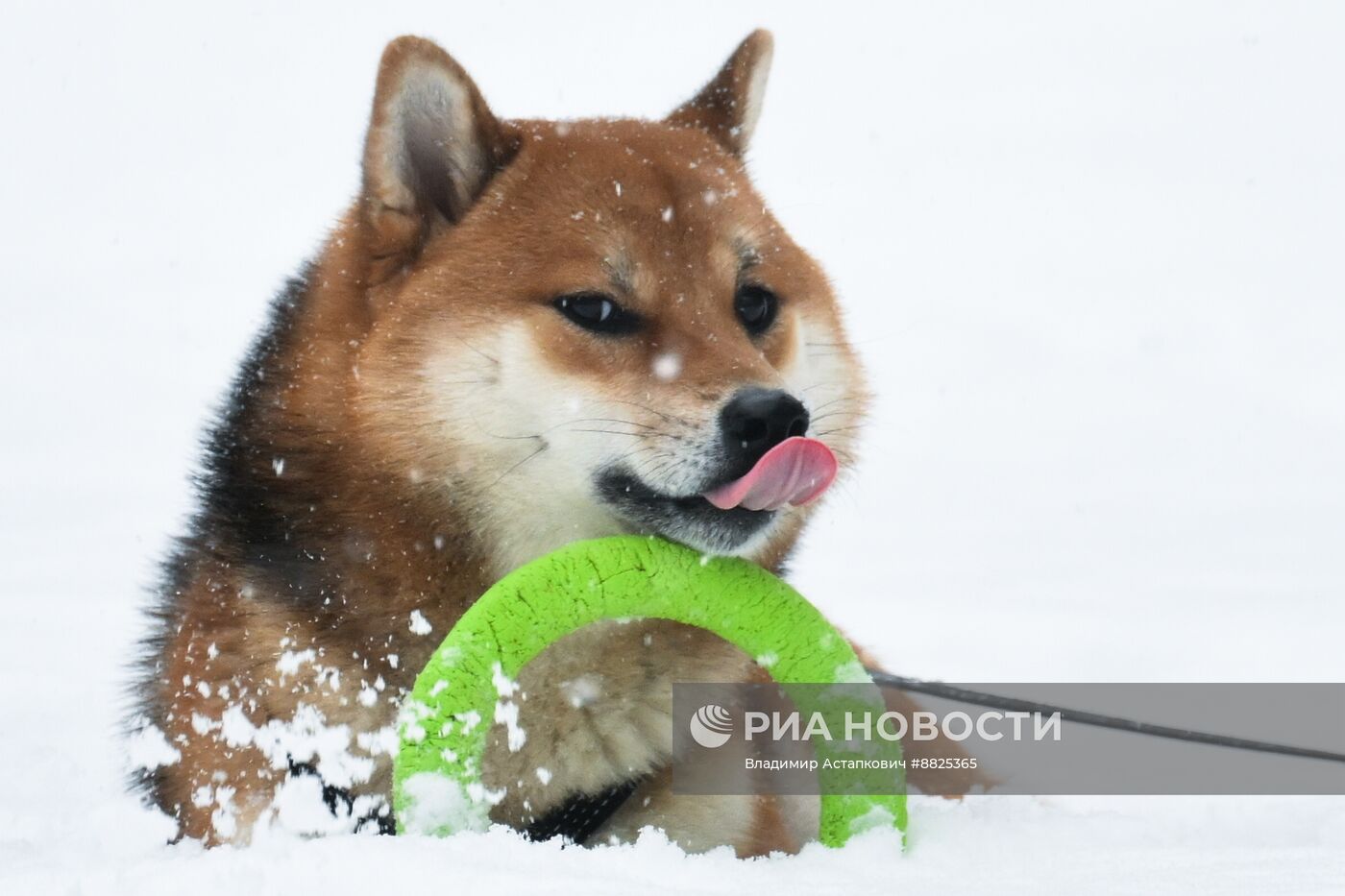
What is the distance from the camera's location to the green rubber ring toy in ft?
8.52

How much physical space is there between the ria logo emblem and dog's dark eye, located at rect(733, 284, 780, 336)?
0.87 metres

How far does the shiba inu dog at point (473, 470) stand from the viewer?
111 inches

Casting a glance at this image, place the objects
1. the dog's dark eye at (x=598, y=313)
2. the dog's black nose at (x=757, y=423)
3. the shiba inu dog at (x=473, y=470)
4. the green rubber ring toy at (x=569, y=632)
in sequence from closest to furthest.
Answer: the green rubber ring toy at (x=569, y=632)
the dog's black nose at (x=757, y=423)
the shiba inu dog at (x=473, y=470)
the dog's dark eye at (x=598, y=313)

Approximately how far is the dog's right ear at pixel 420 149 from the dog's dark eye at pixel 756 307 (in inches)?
25.1

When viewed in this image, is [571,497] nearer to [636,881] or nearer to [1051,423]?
[636,881]

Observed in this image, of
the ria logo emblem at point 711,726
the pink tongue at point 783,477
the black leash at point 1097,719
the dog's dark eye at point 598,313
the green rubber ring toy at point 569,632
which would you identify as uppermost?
the dog's dark eye at point 598,313

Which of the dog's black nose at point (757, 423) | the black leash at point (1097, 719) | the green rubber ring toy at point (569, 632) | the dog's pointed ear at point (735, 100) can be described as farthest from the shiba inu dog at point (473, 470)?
the dog's pointed ear at point (735, 100)

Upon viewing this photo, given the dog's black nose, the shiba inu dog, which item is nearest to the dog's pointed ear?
the shiba inu dog

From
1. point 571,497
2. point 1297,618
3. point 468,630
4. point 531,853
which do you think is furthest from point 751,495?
point 1297,618

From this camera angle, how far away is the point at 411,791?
101 inches

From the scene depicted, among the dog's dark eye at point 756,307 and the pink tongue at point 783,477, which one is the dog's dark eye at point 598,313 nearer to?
the dog's dark eye at point 756,307

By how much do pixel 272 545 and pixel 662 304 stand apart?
98 centimetres

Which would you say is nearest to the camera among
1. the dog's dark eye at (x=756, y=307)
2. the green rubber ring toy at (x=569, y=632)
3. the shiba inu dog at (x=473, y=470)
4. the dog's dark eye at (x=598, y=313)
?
the green rubber ring toy at (x=569, y=632)

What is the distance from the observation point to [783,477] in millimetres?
2688
